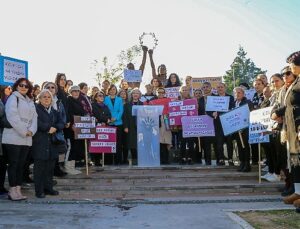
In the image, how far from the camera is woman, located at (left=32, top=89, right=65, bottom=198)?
320 inches

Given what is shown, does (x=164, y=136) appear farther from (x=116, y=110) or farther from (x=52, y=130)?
(x=52, y=130)

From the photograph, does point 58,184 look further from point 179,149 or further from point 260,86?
point 260,86

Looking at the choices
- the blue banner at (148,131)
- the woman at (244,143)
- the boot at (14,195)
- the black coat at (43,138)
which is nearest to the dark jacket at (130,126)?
the blue banner at (148,131)

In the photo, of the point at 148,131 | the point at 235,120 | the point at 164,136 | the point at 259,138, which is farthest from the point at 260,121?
the point at 148,131

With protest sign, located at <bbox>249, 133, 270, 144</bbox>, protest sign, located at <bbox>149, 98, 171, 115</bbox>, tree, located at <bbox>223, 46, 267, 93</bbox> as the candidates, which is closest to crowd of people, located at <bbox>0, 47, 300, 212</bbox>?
protest sign, located at <bbox>249, 133, 270, 144</bbox>

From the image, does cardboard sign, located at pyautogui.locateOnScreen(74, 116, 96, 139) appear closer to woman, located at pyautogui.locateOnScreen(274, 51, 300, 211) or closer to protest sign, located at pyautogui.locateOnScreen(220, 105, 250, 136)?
protest sign, located at pyautogui.locateOnScreen(220, 105, 250, 136)

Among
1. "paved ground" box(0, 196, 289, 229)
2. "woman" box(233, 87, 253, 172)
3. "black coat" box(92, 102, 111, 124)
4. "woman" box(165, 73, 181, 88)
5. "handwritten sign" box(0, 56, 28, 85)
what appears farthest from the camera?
"woman" box(165, 73, 181, 88)

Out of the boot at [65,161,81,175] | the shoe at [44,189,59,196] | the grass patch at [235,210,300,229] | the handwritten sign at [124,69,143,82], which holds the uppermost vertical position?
the handwritten sign at [124,69,143,82]

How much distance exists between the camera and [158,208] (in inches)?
282

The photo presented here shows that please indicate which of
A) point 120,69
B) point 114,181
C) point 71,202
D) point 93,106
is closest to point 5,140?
point 71,202

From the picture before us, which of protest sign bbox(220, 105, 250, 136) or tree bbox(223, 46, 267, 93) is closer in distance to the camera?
protest sign bbox(220, 105, 250, 136)

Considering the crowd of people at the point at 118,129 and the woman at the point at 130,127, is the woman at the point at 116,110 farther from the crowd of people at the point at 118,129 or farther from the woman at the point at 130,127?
the woman at the point at 130,127

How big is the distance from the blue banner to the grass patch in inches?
196

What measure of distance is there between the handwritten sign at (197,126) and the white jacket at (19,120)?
14.5ft
